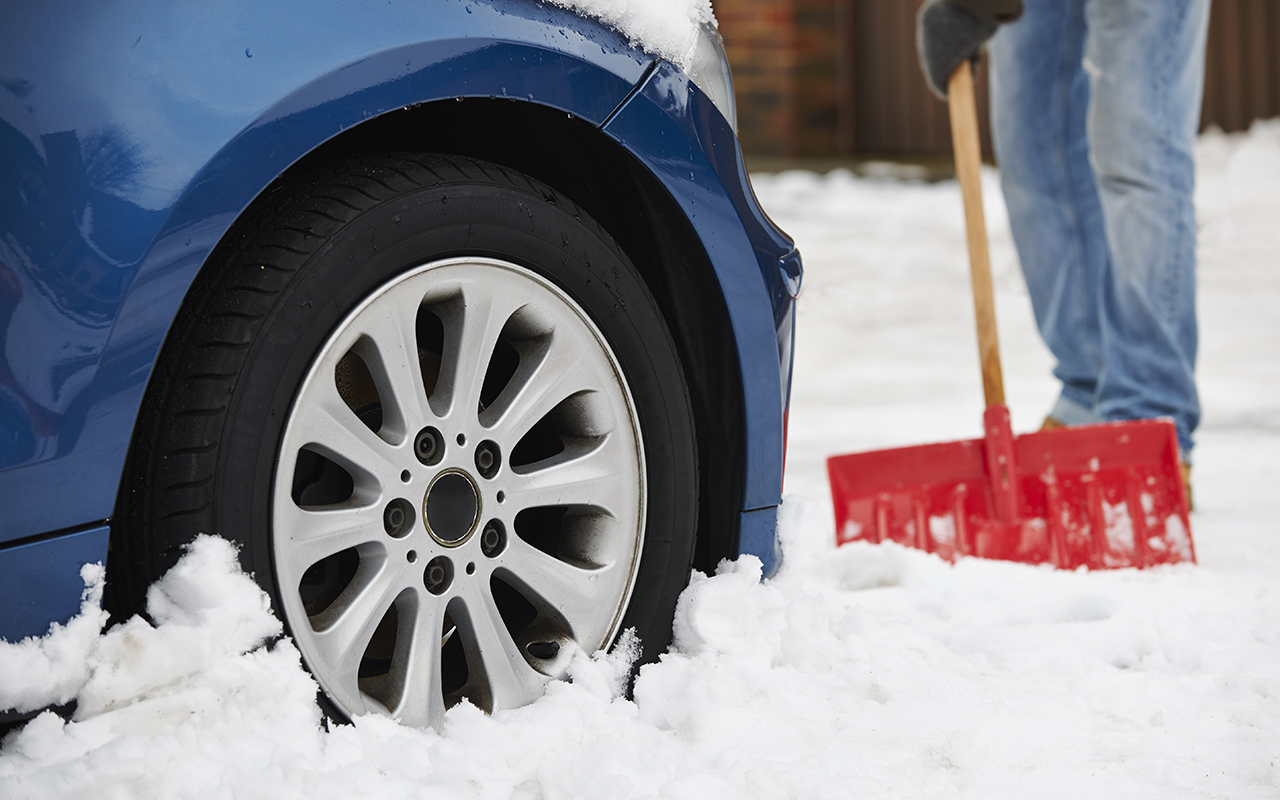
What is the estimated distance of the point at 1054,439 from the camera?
8.68 ft

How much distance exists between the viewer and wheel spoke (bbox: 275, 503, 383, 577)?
4.12 ft

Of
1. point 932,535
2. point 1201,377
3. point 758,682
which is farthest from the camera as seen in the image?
point 1201,377

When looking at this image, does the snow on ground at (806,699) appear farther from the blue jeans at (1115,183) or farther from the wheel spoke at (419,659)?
the blue jeans at (1115,183)

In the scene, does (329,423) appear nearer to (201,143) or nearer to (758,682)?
(201,143)

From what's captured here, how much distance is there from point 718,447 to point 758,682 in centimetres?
33

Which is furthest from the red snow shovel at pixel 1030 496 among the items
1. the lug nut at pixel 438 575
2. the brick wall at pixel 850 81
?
the brick wall at pixel 850 81

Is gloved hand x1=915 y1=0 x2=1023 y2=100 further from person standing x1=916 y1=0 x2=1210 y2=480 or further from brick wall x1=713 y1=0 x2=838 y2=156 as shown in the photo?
brick wall x1=713 y1=0 x2=838 y2=156

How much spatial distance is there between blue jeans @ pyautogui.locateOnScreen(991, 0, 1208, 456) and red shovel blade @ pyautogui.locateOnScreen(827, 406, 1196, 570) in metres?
0.43

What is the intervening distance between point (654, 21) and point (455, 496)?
0.66m

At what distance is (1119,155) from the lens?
9.70ft

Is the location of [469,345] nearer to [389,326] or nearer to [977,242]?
[389,326]

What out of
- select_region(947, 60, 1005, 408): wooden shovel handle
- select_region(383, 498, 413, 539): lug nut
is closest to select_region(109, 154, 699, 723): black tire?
select_region(383, 498, 413, 539): lug nut

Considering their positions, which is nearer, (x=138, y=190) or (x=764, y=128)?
(x=138, y=190)

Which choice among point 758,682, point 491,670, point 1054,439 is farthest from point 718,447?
point 1054,439
